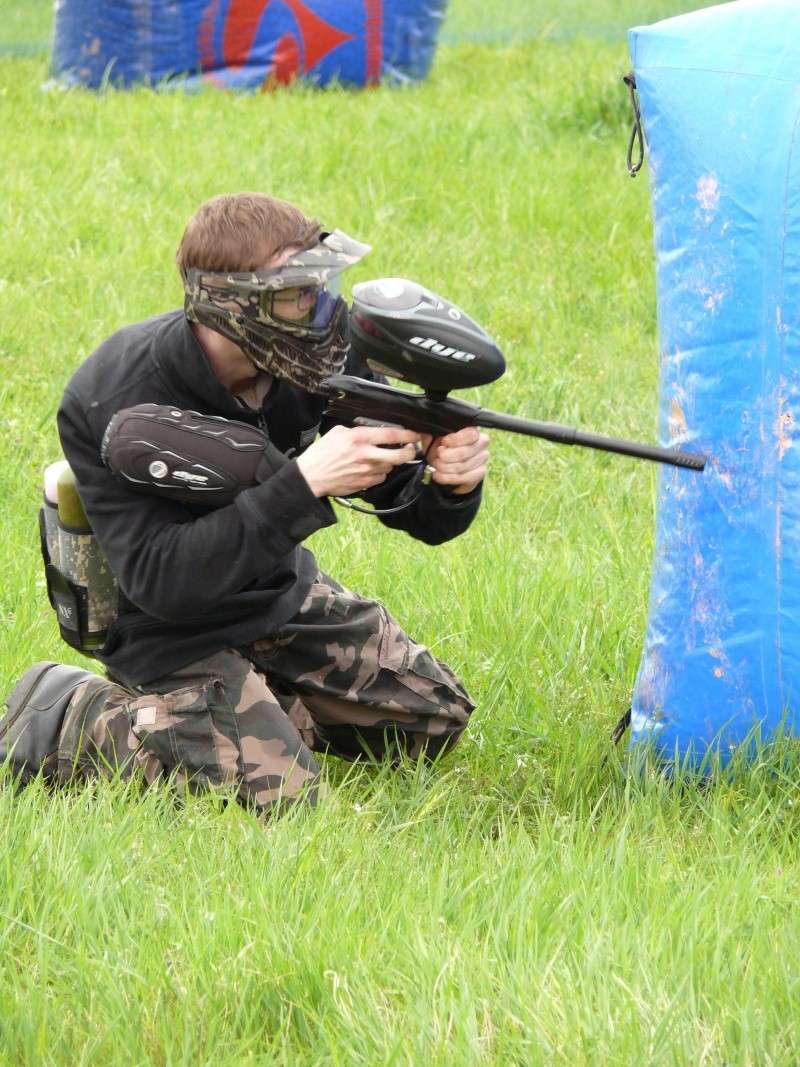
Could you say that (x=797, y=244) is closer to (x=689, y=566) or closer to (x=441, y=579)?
(x=689, y=566)

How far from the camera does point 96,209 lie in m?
7.57

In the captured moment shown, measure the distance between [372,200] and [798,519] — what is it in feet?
16.3

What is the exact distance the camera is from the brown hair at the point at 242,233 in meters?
3.21

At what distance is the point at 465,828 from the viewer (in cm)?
338

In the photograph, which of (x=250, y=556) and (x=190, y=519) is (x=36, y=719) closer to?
(x=190, y=519)

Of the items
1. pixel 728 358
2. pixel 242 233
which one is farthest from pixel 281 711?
pixel 728 358

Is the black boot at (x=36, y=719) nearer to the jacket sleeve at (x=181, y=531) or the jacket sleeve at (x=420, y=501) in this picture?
the jacket sleeve at (x=181, y=531)

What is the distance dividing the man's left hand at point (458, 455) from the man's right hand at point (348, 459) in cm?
13

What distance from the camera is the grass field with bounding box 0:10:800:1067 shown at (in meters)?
2.43

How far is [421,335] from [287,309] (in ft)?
1.15

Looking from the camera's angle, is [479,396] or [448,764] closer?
[448,764]

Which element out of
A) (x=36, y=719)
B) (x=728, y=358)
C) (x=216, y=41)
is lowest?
(x=36, y=719)

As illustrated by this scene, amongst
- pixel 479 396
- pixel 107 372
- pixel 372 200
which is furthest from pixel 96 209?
pixel 107 372

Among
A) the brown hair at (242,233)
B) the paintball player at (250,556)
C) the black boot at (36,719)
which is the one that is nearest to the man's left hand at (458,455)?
the paintball player at (250,556)
